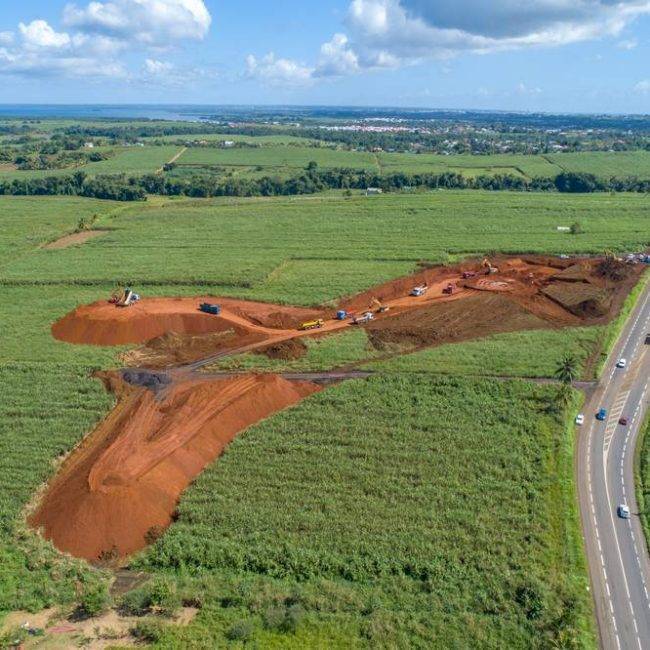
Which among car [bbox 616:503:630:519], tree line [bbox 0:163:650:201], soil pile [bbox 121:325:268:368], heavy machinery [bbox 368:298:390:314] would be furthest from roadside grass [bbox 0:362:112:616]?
tree line [bbox 0:163:650:201]

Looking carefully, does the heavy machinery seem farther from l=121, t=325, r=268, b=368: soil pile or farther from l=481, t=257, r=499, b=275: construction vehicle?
l=481, t=257, r=499, b=275: construction vehicle

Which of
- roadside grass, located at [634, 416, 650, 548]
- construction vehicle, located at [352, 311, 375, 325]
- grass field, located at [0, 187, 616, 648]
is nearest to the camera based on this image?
grass field, located at [0, 187, 616, 648]

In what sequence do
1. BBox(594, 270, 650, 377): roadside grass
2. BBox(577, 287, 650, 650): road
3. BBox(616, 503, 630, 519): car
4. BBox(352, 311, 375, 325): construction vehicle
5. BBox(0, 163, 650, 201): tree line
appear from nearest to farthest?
1. BBox(577, 287, 650, 650): road
2. BBox(616, 503, 630, 519): car
3. BBox(594, 270, 650, 377): roadside grass
4. BBox(352, 311, 375, 325): construction vehicle
5. BBox(0, 163, 650, 201): tree line

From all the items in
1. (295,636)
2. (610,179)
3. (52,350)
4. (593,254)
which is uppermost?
(610,179)

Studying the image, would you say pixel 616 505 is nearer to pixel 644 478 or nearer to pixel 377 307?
pixel 644 478

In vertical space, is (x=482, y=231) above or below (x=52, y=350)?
above

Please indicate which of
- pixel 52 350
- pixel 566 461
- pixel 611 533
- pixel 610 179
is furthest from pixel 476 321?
pixel 610 179

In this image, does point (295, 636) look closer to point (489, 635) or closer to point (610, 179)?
point (489, 635)
